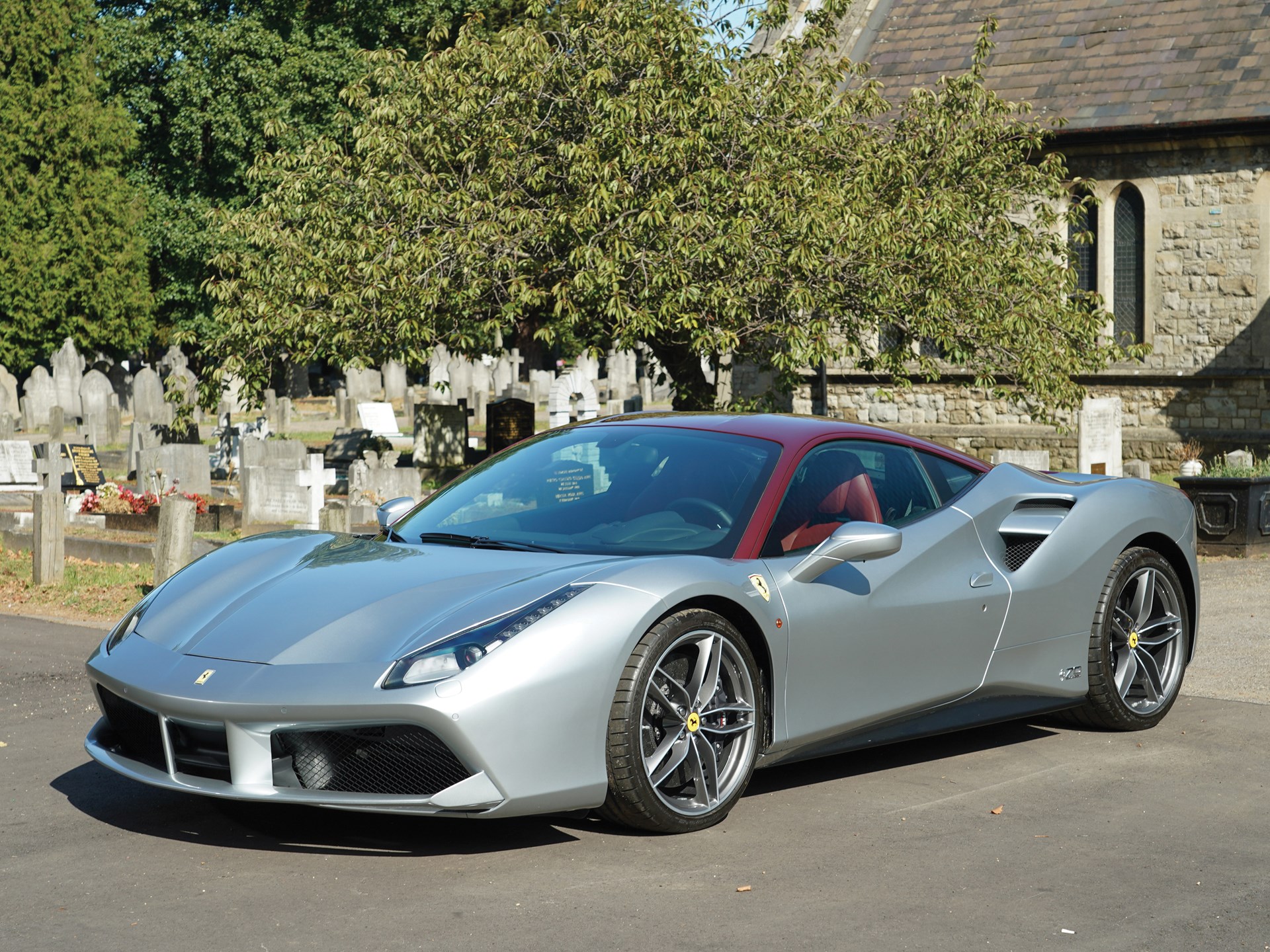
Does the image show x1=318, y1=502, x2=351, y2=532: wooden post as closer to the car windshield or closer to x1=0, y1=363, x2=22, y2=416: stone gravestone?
the car windshield

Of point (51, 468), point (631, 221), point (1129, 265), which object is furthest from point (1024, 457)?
point (51, 468)

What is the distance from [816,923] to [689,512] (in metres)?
1.82

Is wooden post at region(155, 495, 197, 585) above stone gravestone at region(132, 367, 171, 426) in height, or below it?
below

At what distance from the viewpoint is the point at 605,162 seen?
47.3 feet

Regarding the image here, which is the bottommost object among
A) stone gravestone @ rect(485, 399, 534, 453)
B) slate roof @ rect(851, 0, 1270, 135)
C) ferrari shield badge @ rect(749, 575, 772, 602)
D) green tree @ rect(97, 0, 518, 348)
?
ferrari shield badge @ rect(749, 575, 772, 602)

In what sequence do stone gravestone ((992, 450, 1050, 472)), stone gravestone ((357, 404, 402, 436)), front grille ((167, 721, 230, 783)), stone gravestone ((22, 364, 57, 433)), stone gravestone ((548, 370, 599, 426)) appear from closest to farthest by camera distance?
front grille ((167, 721, 230, 783)) < stone gravestone ((992, 450, 1050, 472)) < stone gravestone ((548, 370, 599, 426)) < stone gravestone ((357, 404, 402, 436)) < stone gravestone ((22, 364, 57, 433))

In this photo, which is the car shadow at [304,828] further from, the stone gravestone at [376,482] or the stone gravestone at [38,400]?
the stone gravestone at [38,400]

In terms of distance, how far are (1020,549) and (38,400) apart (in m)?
33.4

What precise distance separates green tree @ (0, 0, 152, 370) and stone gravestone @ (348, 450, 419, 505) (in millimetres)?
27239

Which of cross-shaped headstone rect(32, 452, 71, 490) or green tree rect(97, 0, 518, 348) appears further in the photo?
green tree rect(97, 0, 518, 348)

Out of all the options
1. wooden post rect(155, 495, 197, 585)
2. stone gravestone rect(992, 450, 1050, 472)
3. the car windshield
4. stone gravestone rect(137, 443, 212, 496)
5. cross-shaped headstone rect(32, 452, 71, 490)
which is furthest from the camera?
stone gravestone rect(137, 443, 212, 496)

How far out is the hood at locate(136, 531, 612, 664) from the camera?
4.54 metres

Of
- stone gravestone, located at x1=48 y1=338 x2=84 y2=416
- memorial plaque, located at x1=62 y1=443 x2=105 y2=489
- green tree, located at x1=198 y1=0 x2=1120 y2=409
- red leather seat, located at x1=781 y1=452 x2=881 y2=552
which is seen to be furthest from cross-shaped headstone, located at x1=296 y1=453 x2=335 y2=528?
stone gravestone, located at x1=48 y1=338 x2=84 y2=416

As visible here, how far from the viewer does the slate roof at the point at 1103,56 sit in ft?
75.7
